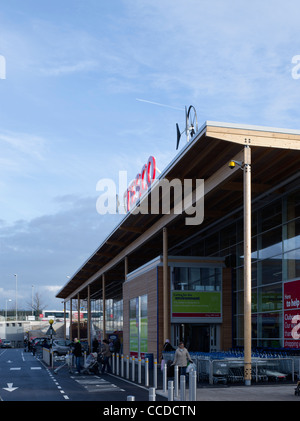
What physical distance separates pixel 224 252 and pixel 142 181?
21.7 feet

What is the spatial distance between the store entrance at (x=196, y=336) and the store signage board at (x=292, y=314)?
7416 millimetres

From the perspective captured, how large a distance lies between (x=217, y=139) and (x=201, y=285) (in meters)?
13.1

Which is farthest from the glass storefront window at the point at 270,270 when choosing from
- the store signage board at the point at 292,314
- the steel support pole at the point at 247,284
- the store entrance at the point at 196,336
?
the steel support pole at the point at 247,284

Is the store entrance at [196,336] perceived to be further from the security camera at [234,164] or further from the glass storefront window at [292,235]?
the security camera at [234,164]

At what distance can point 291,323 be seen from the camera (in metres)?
26.2

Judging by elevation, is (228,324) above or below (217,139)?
below

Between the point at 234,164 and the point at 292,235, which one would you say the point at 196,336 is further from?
the point at 234,164

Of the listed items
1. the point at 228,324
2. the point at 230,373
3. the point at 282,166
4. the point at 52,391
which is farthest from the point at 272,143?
the point at 228,324

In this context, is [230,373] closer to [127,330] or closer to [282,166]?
[282,166]

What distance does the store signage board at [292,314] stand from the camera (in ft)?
83.7

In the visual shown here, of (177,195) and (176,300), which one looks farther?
(176,300)

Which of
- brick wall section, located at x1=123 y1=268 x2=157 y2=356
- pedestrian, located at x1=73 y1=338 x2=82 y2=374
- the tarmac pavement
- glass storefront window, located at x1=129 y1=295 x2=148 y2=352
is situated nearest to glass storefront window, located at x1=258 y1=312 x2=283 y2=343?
brick wall section, located at x1=123 y1=268 x2=157 y2=356
